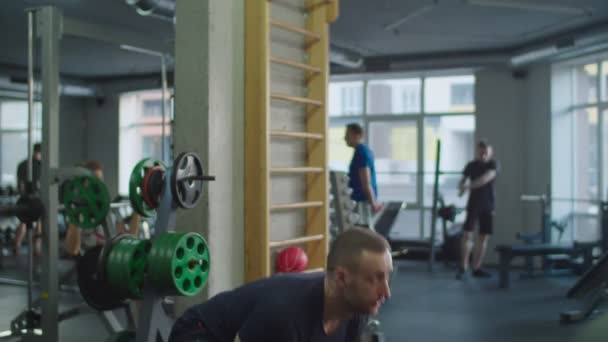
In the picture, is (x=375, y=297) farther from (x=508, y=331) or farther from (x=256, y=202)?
(x=508, y=331)

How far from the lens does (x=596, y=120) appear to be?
23.5 feet

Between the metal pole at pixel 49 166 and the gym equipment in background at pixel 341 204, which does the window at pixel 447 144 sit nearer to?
the gym equipment in background at pixel 341 204

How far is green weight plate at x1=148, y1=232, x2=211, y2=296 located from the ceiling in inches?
99.0

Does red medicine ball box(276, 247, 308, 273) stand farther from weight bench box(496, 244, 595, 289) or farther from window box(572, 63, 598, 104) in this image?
window box(572, 63, 598, 104)

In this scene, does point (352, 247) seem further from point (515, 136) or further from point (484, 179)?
point (515, 136)

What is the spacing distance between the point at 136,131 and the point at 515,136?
Result: 236 inches

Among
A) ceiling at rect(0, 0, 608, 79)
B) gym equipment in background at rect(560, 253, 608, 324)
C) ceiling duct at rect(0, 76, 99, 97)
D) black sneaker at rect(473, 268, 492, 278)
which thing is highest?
ceiling at rect(0, 0, 608, 79)

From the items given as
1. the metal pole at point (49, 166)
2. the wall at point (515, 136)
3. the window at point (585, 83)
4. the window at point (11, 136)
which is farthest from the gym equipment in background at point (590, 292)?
the window at point (11, 136)

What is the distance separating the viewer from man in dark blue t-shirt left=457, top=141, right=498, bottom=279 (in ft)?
21.3

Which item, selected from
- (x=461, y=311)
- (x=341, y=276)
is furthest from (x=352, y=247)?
(x=461, y=311)

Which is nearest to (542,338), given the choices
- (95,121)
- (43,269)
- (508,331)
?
(508,331)

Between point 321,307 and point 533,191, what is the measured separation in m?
6.60

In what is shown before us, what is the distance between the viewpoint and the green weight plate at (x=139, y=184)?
2.96 m

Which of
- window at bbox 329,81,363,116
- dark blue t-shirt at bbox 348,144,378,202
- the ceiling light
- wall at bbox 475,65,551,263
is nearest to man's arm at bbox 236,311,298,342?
dark blue t-shirt at bbox 348,144,378,202
